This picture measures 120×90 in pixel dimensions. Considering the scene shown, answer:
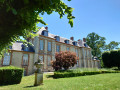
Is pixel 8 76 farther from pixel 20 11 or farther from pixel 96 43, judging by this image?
pixel 96 43

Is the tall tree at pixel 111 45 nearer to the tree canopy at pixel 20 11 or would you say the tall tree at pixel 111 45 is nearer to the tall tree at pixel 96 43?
the tall tree at pixel 96 43

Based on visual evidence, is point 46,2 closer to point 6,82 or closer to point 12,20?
point 12,20

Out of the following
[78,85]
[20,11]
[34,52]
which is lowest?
[78,85]

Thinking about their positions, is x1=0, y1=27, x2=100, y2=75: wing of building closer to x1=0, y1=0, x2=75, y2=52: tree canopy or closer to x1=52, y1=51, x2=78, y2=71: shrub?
x1=52, y1=51, x2=78, y2=71: shrub

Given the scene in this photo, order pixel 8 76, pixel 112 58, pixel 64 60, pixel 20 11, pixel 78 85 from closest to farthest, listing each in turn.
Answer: pixel 20 11
pixel 78 85
pixel 8 76
pixel 64 60
pixel 112 58

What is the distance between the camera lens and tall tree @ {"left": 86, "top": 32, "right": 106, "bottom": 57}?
44.5 metres

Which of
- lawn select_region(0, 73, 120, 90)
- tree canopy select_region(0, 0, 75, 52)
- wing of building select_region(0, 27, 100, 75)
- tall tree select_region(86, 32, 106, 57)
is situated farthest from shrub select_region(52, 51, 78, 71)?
tall tree select_region(86, 32, 106, 57)

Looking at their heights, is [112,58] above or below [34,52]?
below

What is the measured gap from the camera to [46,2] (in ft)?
7.34

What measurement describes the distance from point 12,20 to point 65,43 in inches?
941

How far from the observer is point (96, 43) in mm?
46000

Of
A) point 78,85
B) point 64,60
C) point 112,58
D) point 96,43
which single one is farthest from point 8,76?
point 96,43

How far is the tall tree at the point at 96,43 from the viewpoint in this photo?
146 feet

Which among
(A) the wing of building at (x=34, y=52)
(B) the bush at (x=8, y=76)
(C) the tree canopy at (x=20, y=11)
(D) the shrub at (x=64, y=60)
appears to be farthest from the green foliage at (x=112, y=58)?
(C) the tree canopy at (x=20, y=11)
